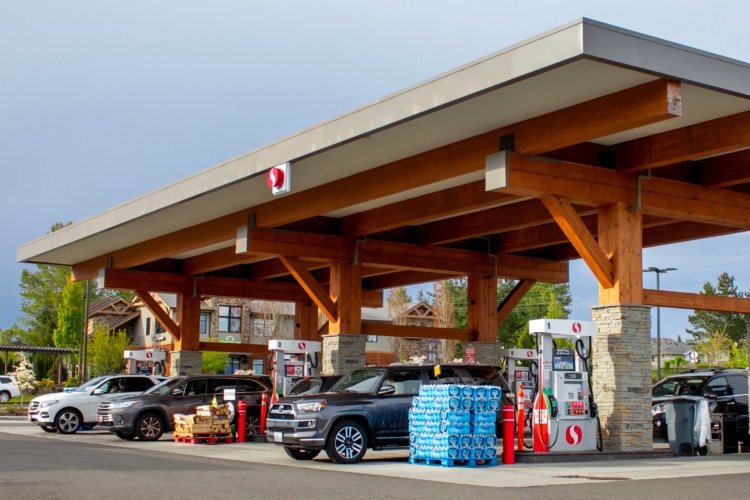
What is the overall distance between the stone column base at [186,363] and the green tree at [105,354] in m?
30.7

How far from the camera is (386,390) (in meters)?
18.1

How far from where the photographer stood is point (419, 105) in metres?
16.2

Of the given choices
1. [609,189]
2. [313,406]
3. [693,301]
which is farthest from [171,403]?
[693,301]

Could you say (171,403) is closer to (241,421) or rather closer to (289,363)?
(241,421)

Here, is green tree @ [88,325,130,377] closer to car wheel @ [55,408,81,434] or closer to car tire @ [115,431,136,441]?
A: car wheel @ [55,408,81,434]

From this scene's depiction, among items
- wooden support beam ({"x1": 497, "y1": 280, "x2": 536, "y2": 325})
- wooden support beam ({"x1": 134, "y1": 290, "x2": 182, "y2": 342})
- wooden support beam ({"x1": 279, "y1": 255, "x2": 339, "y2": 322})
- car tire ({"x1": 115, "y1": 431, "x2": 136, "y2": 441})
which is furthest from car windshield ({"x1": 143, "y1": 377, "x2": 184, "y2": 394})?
wooden support beam ({"x1": 497, "y1": 280, "x2": 536, "y2": 325})

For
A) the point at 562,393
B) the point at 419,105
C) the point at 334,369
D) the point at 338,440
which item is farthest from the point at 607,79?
the point at 334,369

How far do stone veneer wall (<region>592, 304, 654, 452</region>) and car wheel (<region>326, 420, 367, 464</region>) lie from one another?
4534mm

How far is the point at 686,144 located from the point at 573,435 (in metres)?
5.54

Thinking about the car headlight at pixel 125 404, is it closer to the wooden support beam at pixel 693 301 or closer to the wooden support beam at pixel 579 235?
the wooden support beam at pixel 579 235

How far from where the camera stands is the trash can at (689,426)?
797 inches

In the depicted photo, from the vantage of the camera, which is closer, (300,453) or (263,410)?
(300,453)

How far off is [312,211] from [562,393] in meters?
7.75

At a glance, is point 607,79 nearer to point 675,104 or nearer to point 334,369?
point 675,104
